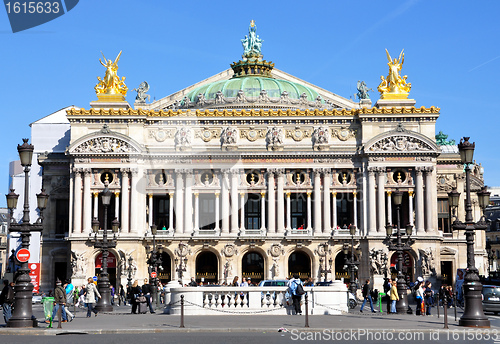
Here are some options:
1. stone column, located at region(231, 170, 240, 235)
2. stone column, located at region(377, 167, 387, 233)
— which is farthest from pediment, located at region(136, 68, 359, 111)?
stone column, located at region(231, 170, 240, 235)

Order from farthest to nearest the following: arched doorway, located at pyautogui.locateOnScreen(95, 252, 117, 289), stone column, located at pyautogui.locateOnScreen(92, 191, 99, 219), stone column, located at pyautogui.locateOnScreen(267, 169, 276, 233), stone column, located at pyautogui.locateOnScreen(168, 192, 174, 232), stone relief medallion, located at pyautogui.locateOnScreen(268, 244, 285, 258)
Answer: stone column, located at pyautogui.locateOnScreen(168, 192, 174, 232)
stone column, located at pyautogui.locateOnScreen(267, 169, 276, 233)
stone relief medallion, located at pyautogui.locateOnScreen(268, 244, 285, 258)
stone column, located at pyautogui.locateOnScreen(92, 191, 99, 219)
arched doorway, located at pyautogui.locateOnScreen(95, 252, 117, 289)

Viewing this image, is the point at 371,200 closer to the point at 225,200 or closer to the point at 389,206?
the point at 389,206

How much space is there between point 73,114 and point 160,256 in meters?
17.0

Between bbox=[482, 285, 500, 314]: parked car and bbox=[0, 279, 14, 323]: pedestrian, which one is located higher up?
bbox=[0, 279, 14, 323]: pedestrian

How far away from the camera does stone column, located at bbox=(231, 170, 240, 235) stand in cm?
8112

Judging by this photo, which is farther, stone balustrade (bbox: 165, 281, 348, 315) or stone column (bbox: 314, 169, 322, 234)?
stone column (bbox: 314, 169, 322, 234)

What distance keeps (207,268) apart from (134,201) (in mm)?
10108

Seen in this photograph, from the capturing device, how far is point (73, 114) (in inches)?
3199

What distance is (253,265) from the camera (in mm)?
81750

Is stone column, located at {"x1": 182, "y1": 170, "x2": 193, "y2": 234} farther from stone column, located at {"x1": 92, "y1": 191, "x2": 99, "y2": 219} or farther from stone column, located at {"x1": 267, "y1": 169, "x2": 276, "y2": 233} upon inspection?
stone column, located at {"x1": 92, "y1": 191, "x2": 99, "y2": 219}

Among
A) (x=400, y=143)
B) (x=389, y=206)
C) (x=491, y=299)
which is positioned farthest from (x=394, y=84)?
(x=491, y=299)

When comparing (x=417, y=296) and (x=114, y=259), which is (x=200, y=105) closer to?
(x=114, y=259)

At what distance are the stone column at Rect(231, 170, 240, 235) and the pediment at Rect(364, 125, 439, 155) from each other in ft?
44.4

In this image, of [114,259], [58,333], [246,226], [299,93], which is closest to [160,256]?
[114,259]
